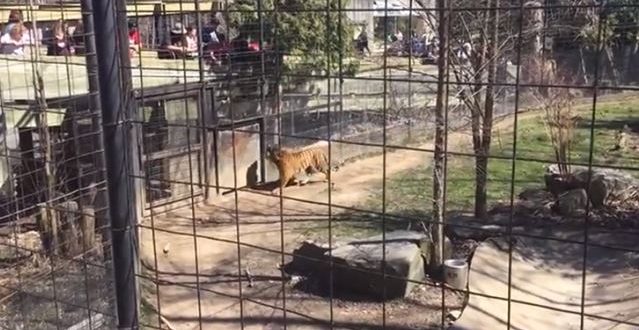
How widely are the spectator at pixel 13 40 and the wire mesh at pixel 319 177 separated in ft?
0.07

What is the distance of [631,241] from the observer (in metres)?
9.16

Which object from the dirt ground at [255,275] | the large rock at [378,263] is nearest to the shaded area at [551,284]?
the dirt ground at [255,275]

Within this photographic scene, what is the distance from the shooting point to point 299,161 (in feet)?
39.6

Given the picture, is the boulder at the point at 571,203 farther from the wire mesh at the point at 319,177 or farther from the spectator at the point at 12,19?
the spectator at the point at 12,19

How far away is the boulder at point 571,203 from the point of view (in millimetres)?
10383

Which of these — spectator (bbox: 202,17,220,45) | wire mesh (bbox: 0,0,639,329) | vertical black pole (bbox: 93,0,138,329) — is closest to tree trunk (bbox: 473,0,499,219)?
wire mesh (bbox: 0,0,639,329)

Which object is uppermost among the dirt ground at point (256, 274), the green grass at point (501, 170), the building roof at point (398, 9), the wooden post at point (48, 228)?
the building roof at point (398, 9)

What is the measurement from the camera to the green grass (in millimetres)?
10945

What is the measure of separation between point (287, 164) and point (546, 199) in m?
3.79

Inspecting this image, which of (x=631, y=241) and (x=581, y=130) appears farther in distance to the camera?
(x=581, y=130)

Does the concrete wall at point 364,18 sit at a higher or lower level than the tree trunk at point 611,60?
higher

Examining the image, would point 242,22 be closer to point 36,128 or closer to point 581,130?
point 36,128

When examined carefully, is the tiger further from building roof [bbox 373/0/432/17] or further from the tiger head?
building roof [bbox 373/0/432/17]

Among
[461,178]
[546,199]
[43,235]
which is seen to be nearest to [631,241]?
[546,199]
